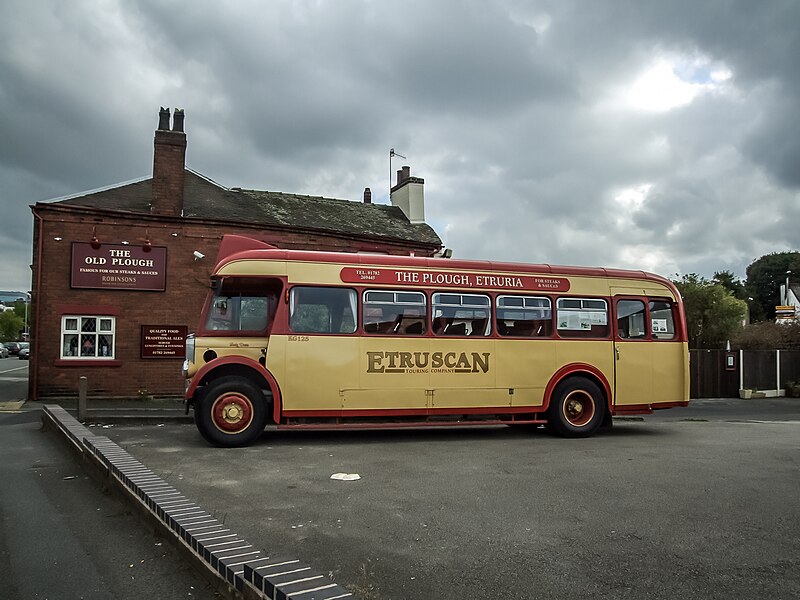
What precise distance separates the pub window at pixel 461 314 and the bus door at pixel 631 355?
2.52m

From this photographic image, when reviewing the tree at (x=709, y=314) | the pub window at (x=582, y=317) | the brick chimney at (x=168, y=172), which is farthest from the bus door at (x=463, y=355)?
the tree at (x=709, y=314)

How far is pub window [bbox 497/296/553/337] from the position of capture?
37.1 ft

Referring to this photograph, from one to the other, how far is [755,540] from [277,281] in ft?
24.3

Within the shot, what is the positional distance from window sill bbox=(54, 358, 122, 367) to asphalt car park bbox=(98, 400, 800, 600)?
8.96 m

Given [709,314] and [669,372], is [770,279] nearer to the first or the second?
[709,314]

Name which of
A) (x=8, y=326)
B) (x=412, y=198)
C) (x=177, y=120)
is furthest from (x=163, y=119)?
(x=8, y=326)

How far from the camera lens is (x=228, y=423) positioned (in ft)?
32.1

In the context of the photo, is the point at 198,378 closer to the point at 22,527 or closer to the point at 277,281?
the point at 277,281

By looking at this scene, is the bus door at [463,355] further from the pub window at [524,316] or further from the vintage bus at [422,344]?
the pub window at [524,316]

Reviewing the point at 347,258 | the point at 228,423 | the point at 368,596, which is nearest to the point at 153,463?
Answer: the point at 228,423

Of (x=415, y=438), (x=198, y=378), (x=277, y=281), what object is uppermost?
(x=277, y=281)

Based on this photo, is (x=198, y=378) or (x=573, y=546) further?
(x=198, y=378)

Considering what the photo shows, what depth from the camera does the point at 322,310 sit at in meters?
10.5

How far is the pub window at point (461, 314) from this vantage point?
433 inches
